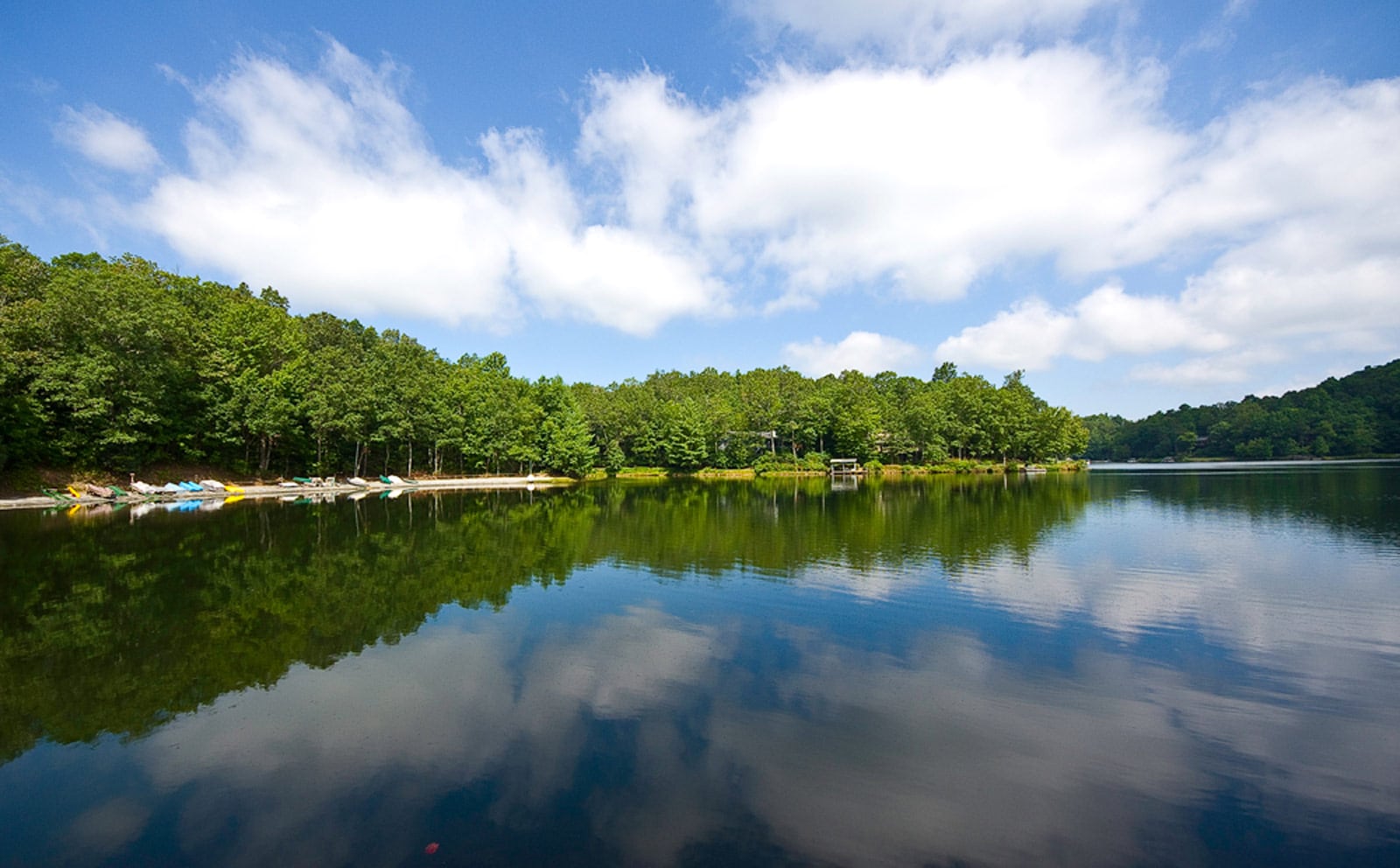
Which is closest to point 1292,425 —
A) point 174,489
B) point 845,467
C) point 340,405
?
point 845,467

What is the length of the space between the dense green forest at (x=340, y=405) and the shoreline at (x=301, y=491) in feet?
10.2

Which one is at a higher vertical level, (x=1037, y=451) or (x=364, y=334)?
(x=364, y=334)

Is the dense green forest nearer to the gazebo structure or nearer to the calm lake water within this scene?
the gazebo structure

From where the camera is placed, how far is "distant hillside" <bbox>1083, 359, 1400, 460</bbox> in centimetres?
9794

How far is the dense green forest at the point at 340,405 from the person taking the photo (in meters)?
33.9

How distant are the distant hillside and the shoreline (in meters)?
120

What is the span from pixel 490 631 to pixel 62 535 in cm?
1973

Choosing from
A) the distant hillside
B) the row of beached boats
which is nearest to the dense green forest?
the row of beached boats

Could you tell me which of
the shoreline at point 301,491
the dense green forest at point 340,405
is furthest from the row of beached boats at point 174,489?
the dense green forest at point 340,405

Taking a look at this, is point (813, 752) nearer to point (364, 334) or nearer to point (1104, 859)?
point (1104, 859)

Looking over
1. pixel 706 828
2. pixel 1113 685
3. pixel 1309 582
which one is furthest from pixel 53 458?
pixel 1309 582

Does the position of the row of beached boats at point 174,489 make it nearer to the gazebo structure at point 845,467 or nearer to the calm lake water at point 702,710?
the calm lake water at point 702,710

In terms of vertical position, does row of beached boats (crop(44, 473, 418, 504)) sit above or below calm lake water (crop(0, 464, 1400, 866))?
above

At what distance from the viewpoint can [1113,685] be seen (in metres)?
8.08
